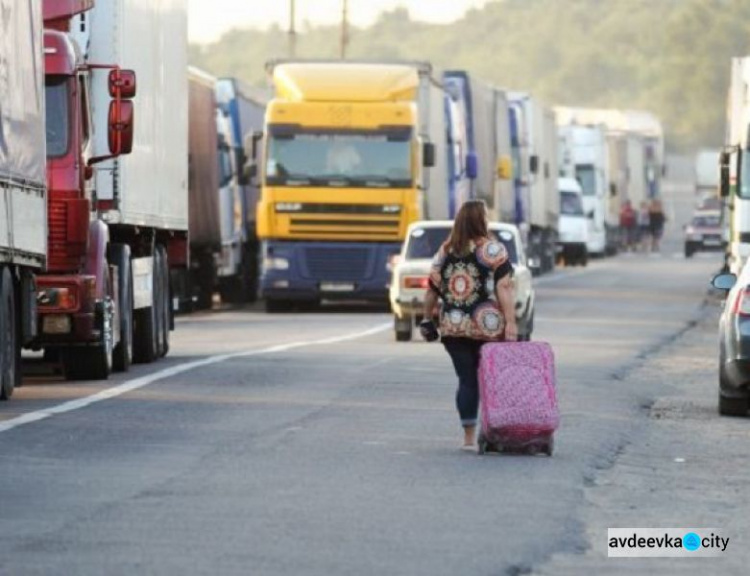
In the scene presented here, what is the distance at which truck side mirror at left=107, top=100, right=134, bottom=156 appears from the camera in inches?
977

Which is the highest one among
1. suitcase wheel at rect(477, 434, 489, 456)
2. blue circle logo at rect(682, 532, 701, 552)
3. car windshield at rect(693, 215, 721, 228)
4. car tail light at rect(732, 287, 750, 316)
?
car tail light at rect(732, 287, 750, 316)

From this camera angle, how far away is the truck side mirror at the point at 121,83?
24.7m

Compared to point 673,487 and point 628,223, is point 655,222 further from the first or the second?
point 673,487

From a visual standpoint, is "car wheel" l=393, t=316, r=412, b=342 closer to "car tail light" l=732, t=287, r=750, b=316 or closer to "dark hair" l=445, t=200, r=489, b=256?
"car tail light" l=732, t=287, r=750, b=316

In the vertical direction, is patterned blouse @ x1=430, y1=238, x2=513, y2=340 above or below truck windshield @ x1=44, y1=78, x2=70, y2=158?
below

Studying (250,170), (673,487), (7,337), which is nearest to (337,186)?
(250,170)

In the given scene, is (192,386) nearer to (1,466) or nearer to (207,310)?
(1,466)

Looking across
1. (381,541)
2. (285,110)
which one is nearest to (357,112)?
(285,110)

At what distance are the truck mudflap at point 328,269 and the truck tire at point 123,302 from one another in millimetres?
17476

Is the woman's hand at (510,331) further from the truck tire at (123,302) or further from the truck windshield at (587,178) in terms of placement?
the truck windshield at (587,178)

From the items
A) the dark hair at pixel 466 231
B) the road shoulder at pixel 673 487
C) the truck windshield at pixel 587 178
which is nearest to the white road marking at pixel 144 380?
the dark hair at pixel 466 231

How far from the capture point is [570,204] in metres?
85.3

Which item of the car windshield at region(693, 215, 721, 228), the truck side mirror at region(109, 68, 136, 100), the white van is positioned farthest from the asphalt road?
the car windshield at region(693, 215, 721, 228)

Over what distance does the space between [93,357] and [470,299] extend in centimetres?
751
